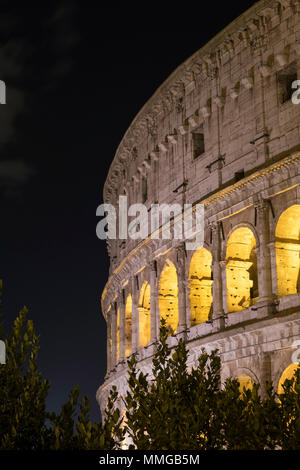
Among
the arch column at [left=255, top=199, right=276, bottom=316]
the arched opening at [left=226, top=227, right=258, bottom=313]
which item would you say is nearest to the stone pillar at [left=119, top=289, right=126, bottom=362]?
the arched opening at [left=226, top=227, right=258, bottom=313]

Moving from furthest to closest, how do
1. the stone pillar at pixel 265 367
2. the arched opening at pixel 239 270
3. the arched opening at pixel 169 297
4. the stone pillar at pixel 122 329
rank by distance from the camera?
the stone pillar at pixel 122 329 → the arched opening at pixel 169 297 → the arched opening at pixel 239 270 → the stone pillar at pixel 265 367

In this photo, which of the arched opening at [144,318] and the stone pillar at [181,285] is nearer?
the stone pillar at [181,285]

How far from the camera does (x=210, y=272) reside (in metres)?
22.8

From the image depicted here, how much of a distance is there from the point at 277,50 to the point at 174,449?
40.5 ft

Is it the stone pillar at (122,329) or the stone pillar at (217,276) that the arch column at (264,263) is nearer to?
the stone pillar at (217,276)

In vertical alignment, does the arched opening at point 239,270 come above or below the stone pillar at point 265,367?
above

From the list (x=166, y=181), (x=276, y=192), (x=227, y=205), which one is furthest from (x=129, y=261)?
(x=276, y=192)

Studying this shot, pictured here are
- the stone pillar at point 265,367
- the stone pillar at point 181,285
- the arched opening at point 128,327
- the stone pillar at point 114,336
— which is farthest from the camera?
the stone pillar at point 114,336

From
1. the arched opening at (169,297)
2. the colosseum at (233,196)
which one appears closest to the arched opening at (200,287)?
the colosseum at (233,196)

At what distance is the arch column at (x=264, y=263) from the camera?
1877cm

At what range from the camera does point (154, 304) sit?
81.2 feet

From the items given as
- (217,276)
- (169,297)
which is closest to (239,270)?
(217,276)

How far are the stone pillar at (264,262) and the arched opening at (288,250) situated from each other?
0.87 ft

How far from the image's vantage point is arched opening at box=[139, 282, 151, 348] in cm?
2652
